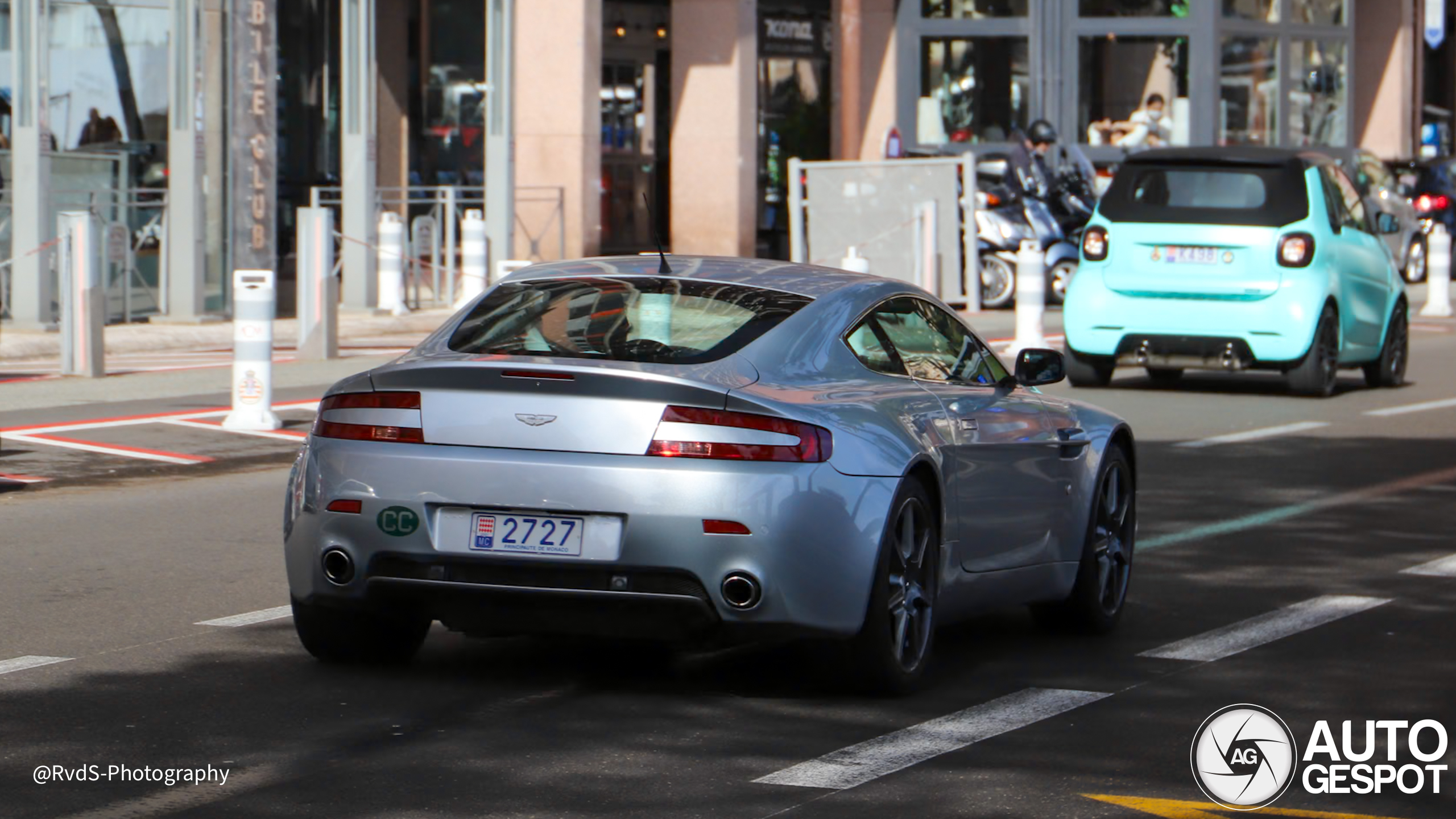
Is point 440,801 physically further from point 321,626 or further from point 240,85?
point 240,85

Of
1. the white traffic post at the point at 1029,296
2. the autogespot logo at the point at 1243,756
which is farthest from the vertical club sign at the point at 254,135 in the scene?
the autogespot logo at the point at 1243,756

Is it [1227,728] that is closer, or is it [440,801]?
[440,801]

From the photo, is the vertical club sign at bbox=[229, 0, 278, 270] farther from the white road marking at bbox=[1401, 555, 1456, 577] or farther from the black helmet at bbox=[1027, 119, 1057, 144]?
the black helmet at bbox=[1027, 119, 1057, 144]

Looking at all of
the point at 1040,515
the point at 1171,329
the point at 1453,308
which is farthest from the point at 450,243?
the point at 1040,515

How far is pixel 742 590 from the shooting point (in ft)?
20.6

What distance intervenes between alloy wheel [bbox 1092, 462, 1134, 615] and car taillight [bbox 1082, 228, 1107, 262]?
915 cm

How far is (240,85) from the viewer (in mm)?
19156

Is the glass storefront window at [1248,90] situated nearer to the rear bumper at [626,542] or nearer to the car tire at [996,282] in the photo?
the car tire at [996,282]

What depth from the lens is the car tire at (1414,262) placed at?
35.6m

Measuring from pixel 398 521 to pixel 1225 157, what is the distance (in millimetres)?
11717

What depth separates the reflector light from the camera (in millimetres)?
6219

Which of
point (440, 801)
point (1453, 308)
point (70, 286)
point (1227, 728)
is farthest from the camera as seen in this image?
point (1453, 308)

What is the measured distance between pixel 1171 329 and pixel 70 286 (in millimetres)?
8056

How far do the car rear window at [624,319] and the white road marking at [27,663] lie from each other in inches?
63.1
